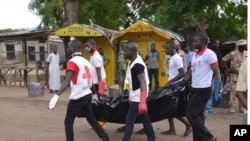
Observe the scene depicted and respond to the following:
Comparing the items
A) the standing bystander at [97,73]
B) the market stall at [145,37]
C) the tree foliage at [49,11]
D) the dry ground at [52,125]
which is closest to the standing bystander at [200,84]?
the dry ground at [52,125]

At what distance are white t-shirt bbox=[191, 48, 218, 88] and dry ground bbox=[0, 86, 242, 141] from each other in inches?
63.5

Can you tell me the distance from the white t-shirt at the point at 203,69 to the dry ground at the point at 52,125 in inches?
63.5

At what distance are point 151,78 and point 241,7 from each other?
10898mm

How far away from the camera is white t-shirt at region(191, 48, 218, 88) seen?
599cm

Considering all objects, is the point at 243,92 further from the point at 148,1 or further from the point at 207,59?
the point at 148,1

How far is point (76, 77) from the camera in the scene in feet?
20.6

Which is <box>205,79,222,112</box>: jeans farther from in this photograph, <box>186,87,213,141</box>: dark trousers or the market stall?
the market stall

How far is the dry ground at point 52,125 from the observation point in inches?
295

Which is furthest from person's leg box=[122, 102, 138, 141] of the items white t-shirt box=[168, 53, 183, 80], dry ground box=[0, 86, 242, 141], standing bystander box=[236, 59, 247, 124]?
standing bystander box=[236, 59, 247, 124]

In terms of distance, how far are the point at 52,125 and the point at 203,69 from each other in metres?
3.78

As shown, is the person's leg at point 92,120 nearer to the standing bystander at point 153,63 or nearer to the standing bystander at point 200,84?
the standing bystander at point 200,84

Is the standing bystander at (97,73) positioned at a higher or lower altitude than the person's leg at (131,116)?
higher

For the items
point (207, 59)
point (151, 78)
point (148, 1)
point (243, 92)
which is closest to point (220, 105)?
point (151, 78)

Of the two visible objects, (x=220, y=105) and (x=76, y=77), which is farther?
(x=220, y=105)
